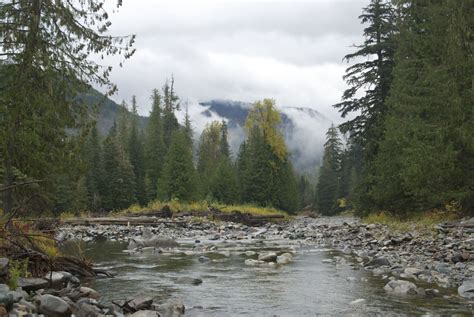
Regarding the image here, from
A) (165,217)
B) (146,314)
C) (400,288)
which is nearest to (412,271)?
(400,288)

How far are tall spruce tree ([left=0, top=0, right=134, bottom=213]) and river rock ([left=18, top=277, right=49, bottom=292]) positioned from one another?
219 inches

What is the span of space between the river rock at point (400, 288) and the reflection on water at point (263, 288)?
164mm

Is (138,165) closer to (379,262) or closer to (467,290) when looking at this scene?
(379,262)

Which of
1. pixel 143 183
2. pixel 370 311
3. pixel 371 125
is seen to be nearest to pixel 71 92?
pixel 370 311

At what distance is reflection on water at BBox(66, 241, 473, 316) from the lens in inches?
285

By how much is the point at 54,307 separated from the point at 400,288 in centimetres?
575

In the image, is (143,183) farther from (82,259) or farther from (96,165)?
(82,259)

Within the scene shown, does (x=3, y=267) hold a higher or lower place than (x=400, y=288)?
higher

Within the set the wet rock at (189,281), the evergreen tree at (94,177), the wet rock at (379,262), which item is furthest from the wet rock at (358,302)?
the evergreen tree at (94,177)

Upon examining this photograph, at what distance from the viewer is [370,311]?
703 cm

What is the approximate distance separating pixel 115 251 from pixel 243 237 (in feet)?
24.2

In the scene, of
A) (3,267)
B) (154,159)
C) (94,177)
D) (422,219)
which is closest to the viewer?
(3,267)

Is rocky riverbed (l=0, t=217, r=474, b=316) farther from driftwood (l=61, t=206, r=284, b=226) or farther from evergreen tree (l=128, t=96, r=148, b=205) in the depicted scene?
evergreen tree (l=128, t=96, r=148, b=205)

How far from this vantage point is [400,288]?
8.41 meters
